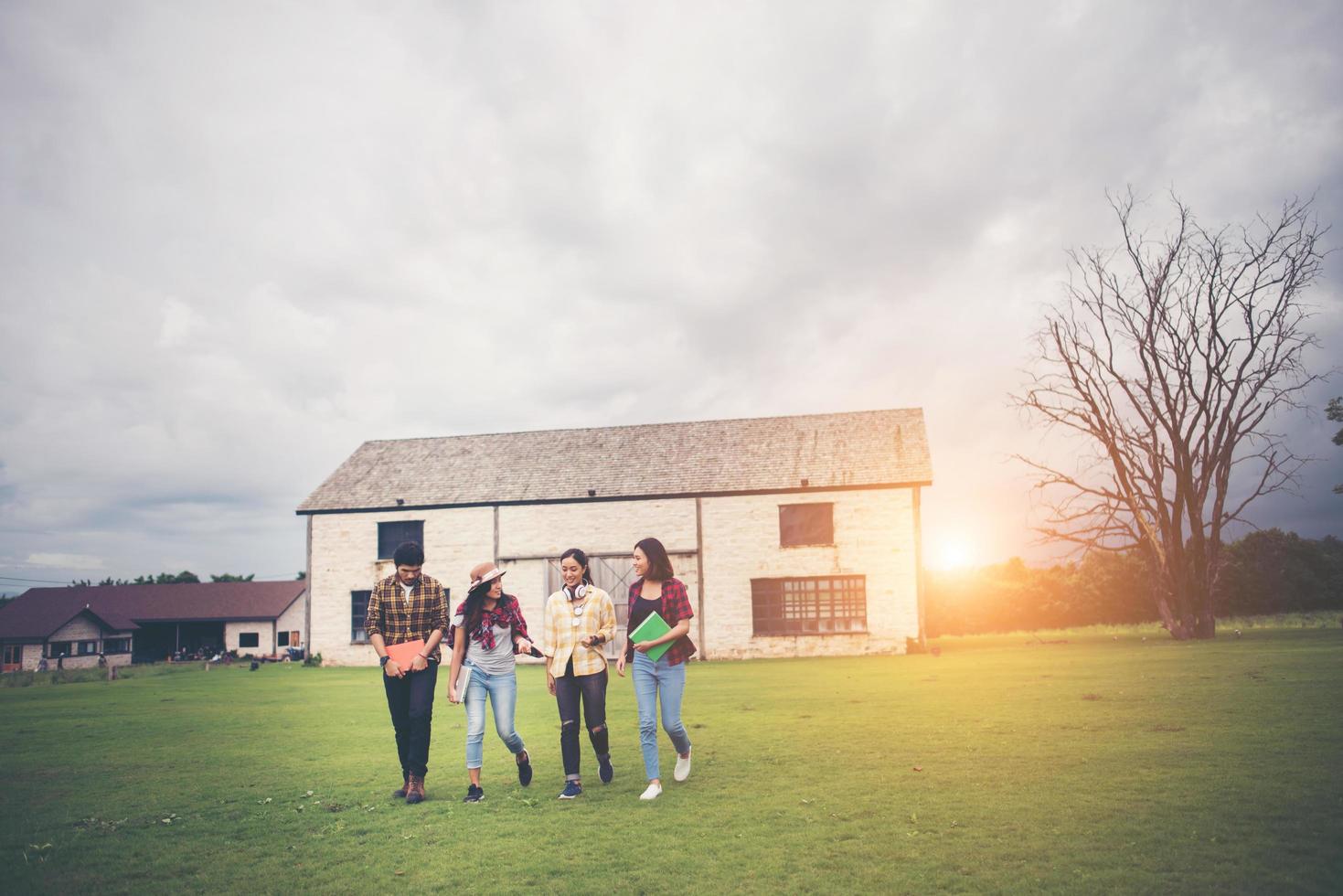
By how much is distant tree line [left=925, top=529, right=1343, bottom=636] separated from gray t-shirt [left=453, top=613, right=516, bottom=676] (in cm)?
3242

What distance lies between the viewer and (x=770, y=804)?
6.87m

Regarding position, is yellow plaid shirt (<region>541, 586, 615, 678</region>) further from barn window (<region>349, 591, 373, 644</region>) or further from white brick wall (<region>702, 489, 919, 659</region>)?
barn window (<region>349, 591, 373, 644</region>)

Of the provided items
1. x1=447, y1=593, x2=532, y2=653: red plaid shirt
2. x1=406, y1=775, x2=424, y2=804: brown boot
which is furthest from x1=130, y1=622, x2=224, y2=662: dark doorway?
x1=447, y1=593, x2=532, y2=653: red plaid shirt

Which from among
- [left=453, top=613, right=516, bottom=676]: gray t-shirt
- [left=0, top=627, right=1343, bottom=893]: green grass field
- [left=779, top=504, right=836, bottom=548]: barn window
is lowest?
[left=0, top=627, right=1343, bottom=893]: green grass field

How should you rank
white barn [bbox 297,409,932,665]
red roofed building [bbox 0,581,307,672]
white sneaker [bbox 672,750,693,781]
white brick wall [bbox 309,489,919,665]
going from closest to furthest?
white sneaker [bbox 672,750,693,781] < white brick wall [bbox 309,489,919,665] < white barn [bbox 297,409,932,665] < red roofed building [bbox 0,581,307,672]

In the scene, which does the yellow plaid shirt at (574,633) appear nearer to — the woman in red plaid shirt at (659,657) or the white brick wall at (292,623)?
A: the woman in red plaid shirt at (659,657)

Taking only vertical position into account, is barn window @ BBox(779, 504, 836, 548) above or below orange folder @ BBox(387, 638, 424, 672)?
above

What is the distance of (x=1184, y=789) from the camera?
672 cm

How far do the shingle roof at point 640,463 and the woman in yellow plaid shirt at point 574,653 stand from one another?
2243cm

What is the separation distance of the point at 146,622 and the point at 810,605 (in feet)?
156

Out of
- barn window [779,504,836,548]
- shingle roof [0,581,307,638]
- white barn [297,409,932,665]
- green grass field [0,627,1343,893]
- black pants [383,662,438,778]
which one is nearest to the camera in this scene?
green grass field [0,627,1343,893]

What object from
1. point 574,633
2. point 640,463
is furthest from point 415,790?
point 640,463

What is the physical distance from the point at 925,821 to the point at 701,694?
34.3 ft

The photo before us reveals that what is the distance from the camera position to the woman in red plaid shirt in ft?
23.8
